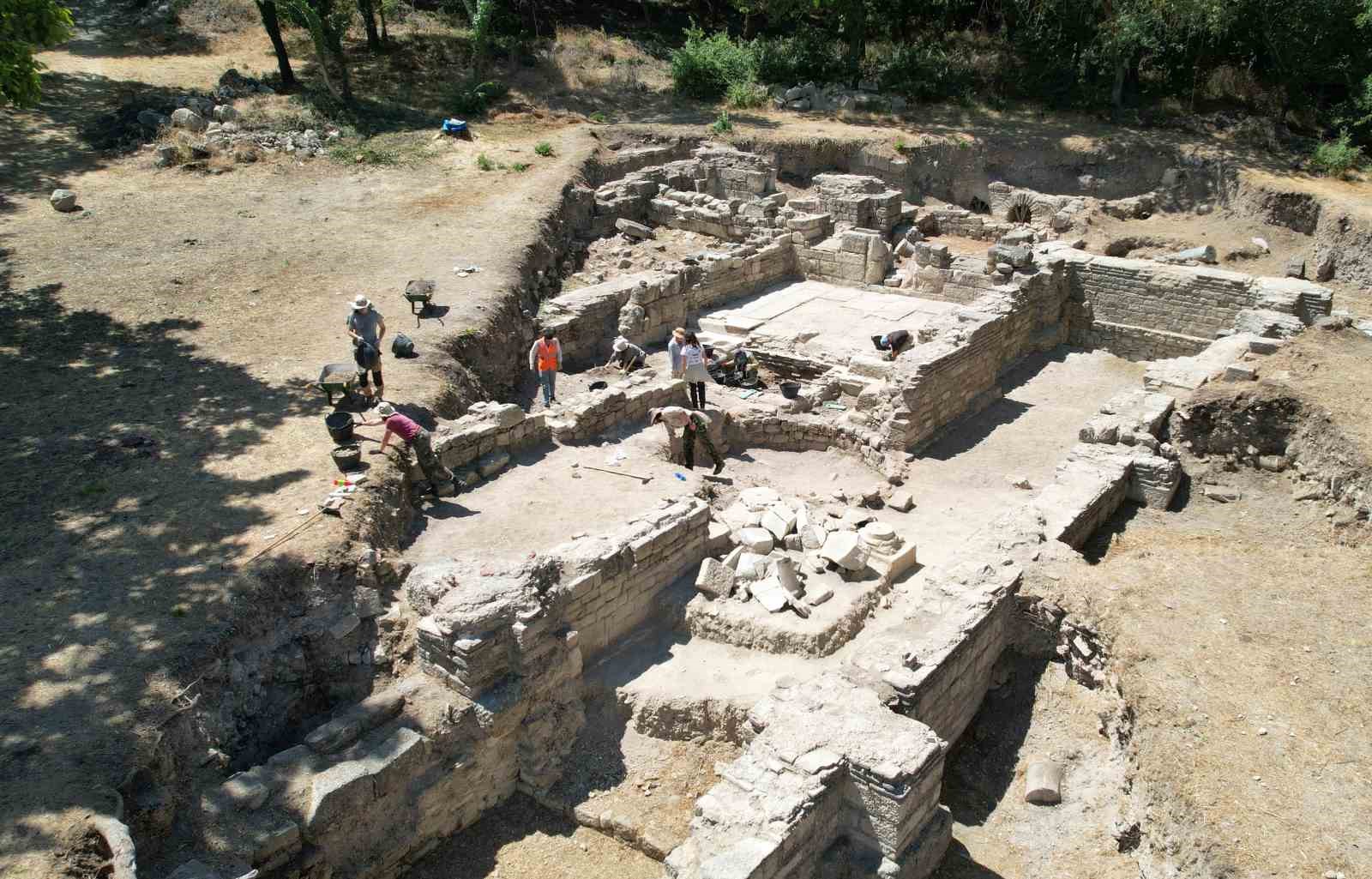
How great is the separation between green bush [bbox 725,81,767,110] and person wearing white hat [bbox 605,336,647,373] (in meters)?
15.1

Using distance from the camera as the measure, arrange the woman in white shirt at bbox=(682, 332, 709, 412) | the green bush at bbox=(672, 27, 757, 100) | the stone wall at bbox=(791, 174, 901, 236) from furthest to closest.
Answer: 1. the green bush at bbox=(672, 27, 757, 100)
2. the stone wall at bbox=(791, 174, 901, 236)
3. the woman in white shirt at bbox=(682, 332, 709, 412)

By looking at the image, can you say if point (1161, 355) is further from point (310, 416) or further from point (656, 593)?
point (310, 416)

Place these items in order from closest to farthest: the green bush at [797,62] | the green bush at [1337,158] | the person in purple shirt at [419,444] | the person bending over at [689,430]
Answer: the person in purple shirt at [419,444] < the person bending over at [689,430] < the green bush at [1337,158] < the green bush at [797,62]

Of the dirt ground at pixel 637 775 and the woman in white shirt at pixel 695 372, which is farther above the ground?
the woman in white shirt at pixel 695 372

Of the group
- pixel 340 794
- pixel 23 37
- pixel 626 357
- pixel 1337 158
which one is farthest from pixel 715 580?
pixel 1337 158

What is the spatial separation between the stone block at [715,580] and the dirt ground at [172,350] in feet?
5.70

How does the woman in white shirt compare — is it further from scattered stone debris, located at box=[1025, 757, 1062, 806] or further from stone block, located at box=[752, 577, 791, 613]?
scattered stone debris, located at box=[1025, 757, 1062, 806]

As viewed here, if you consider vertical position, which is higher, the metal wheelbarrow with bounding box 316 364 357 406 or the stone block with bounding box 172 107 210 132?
the stone block with bounding box 172 107 210 132

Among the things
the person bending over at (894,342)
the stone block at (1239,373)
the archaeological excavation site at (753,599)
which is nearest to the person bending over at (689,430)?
the archaeological excavation site at (753,599)

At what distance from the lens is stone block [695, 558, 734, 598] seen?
9.05 meters

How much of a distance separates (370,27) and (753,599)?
26.2 metres

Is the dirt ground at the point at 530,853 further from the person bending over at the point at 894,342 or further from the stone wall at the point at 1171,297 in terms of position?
the stone wall at the point at 1171,297

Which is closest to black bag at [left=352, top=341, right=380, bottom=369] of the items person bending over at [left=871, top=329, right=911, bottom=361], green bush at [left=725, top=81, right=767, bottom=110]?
person bending over at [left=871, top=329, right=911, bottom=361]

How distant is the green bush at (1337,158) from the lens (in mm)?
20625
